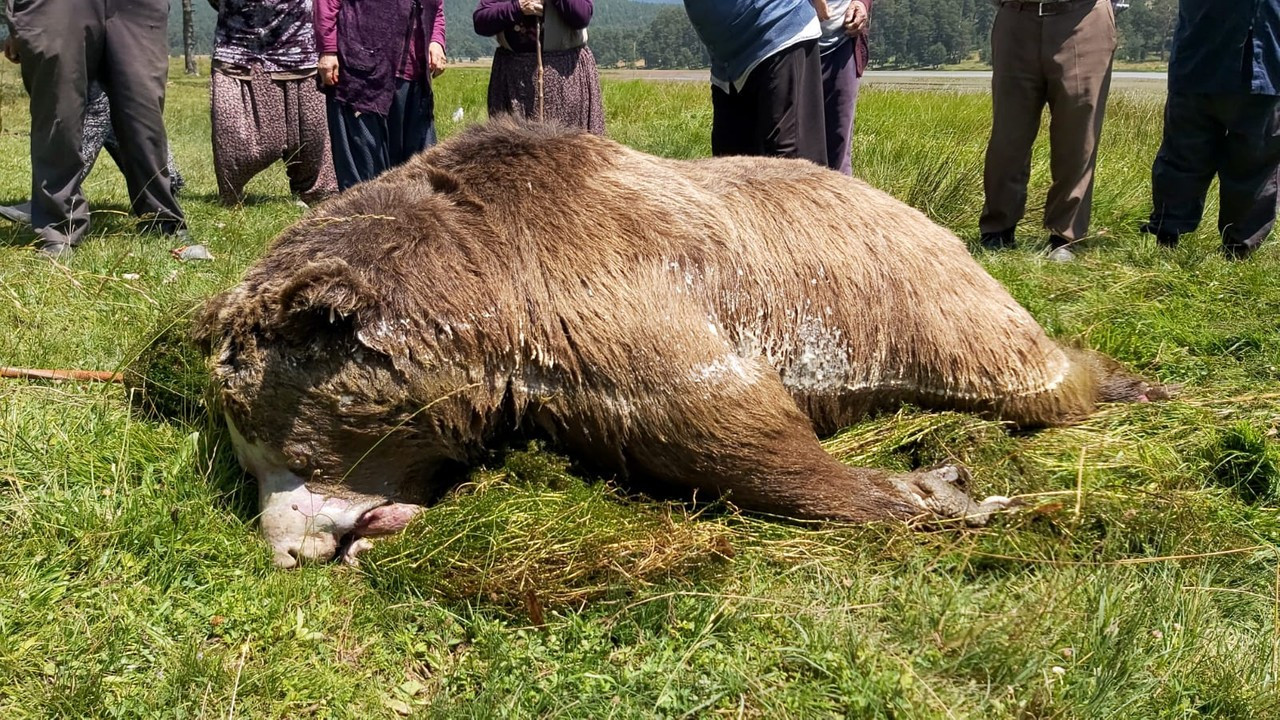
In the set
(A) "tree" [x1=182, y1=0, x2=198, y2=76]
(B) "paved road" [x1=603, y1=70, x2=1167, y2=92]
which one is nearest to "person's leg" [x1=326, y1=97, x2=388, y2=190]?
(B) "paved road" [x1=603, y1=70, x2=1167, y2=92]

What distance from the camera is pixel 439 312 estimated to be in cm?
273

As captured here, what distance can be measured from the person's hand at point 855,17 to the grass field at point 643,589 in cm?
285

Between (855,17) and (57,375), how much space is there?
4606 millimetres

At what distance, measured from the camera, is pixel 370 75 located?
18.6 ft

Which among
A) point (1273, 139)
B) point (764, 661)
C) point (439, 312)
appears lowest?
point (764, 661)

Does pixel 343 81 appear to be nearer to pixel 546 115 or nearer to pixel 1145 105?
pixel 546 115

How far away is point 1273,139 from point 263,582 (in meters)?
6.28

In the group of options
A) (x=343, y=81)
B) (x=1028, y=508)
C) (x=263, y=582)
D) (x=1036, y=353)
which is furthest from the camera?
(x=343, y=81)

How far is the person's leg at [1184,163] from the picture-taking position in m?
5.99

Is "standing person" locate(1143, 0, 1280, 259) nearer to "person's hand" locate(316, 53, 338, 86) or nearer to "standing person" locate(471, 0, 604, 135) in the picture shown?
"standing person" locate(471, 0, 604, 135)

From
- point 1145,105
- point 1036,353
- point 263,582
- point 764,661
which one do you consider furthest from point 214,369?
point 1145,105

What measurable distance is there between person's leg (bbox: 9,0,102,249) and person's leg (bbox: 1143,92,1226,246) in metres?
6.91

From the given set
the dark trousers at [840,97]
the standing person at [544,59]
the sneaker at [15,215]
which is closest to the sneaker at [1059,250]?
the dark trousers at [840,97]

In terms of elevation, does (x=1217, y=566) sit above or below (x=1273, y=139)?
below
